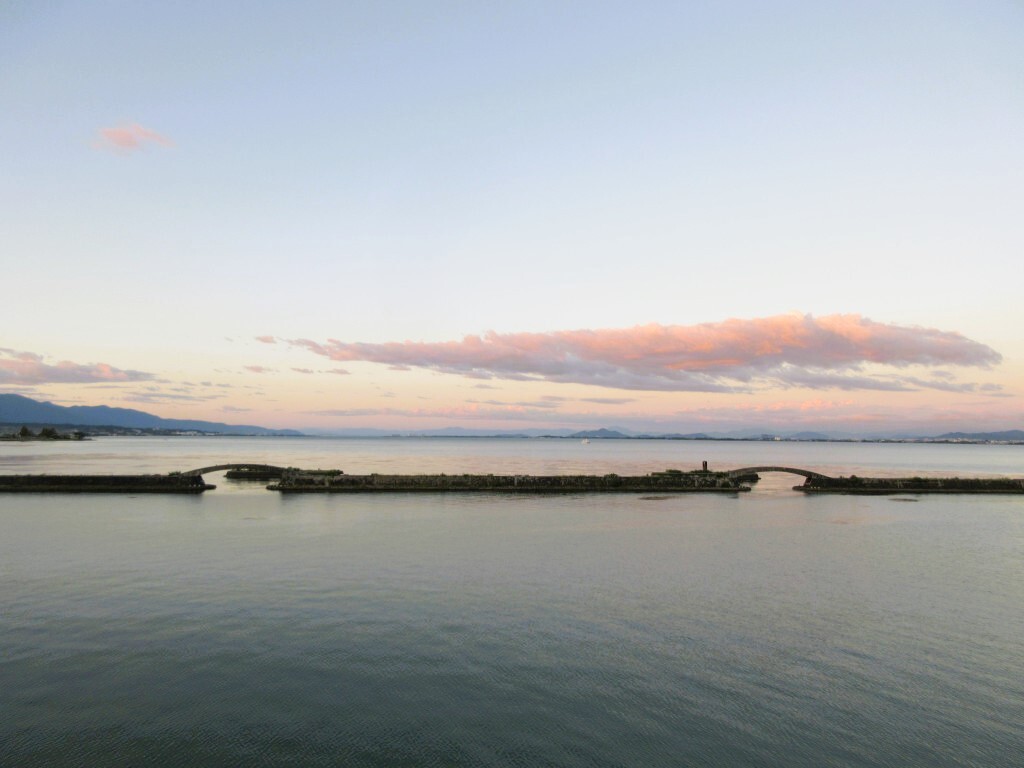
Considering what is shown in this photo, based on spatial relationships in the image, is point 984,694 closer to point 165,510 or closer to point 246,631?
point 246,631

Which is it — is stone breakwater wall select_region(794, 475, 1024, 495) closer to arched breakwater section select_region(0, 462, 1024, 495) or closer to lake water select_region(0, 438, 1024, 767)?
arched breakwater section select_region(0, 462, 1024, 495)

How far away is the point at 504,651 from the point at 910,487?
273 ft

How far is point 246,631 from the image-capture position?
21969mm

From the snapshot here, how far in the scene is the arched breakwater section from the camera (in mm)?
71125

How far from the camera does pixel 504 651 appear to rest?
2033 cm

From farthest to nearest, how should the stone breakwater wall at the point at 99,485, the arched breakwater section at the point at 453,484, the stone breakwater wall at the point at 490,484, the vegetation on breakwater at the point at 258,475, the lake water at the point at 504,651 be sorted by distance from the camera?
the vegetation on breakwater at the point at 258,475
the stone breakwater wall at the point at 490,484
the arched breakwater section at the point at 453,484
the stone breakwater wall at the point at 99,485
the lake water at the point at 504,651

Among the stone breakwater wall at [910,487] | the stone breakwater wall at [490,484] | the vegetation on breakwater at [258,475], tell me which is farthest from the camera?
the vegetation on breakwater at [258,475]

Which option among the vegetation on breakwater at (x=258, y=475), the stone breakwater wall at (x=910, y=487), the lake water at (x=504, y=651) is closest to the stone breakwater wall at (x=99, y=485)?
the vegetation on breakwater at (x=258, y=475)

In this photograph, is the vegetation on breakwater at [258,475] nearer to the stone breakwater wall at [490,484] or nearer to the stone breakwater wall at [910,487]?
the stone breakwater wall at [490,484]

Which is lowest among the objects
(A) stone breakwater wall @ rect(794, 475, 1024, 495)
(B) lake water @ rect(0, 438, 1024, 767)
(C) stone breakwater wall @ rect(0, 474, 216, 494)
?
(B) lake water @ rect(0, 438, 1024, 767)

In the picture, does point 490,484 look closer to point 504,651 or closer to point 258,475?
point 258,475

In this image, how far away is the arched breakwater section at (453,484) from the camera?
233 ft

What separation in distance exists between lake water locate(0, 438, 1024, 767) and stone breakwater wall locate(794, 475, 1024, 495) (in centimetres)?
3900

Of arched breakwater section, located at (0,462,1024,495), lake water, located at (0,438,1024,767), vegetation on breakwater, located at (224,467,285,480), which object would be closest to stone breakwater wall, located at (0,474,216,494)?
arched breakwater section, located at (0,462,1024,495)
